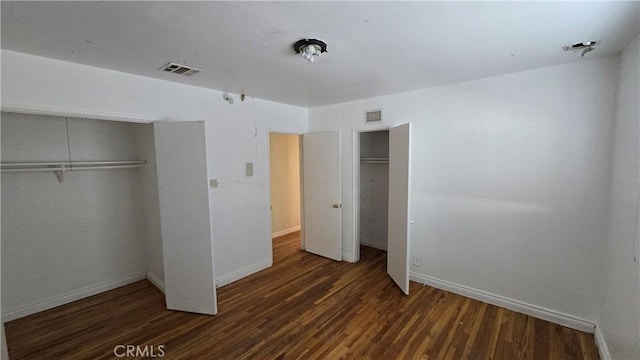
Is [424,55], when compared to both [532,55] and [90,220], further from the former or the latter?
[90,220]

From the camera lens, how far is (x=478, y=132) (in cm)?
269

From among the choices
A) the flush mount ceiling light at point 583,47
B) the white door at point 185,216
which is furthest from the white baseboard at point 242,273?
the flush mount ceiling light at point 583,47

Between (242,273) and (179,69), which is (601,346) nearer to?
(242,273)

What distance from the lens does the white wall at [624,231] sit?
1.63 meters

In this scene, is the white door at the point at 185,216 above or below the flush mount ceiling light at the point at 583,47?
below

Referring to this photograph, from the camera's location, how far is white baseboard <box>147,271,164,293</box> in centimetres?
308

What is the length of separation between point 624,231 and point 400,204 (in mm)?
1728

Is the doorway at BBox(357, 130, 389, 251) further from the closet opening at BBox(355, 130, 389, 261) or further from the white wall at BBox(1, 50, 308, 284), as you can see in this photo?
the white wall at BBox(1, 50, 308, 284)

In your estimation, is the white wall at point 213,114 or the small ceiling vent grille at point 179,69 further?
the small ceiling vent grille at point 179,69

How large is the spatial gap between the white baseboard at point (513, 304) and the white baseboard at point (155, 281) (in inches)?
124

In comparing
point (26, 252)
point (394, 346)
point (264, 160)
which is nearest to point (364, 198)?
point (264, 160)

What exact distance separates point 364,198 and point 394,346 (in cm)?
274

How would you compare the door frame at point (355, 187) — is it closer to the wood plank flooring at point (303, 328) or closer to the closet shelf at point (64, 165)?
the wood plank flooring at point (303, 328)

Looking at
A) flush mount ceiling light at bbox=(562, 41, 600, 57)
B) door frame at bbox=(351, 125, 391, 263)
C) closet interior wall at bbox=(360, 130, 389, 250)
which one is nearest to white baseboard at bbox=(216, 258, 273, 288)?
door frame at bbox=(351, 125, 391, 263)
